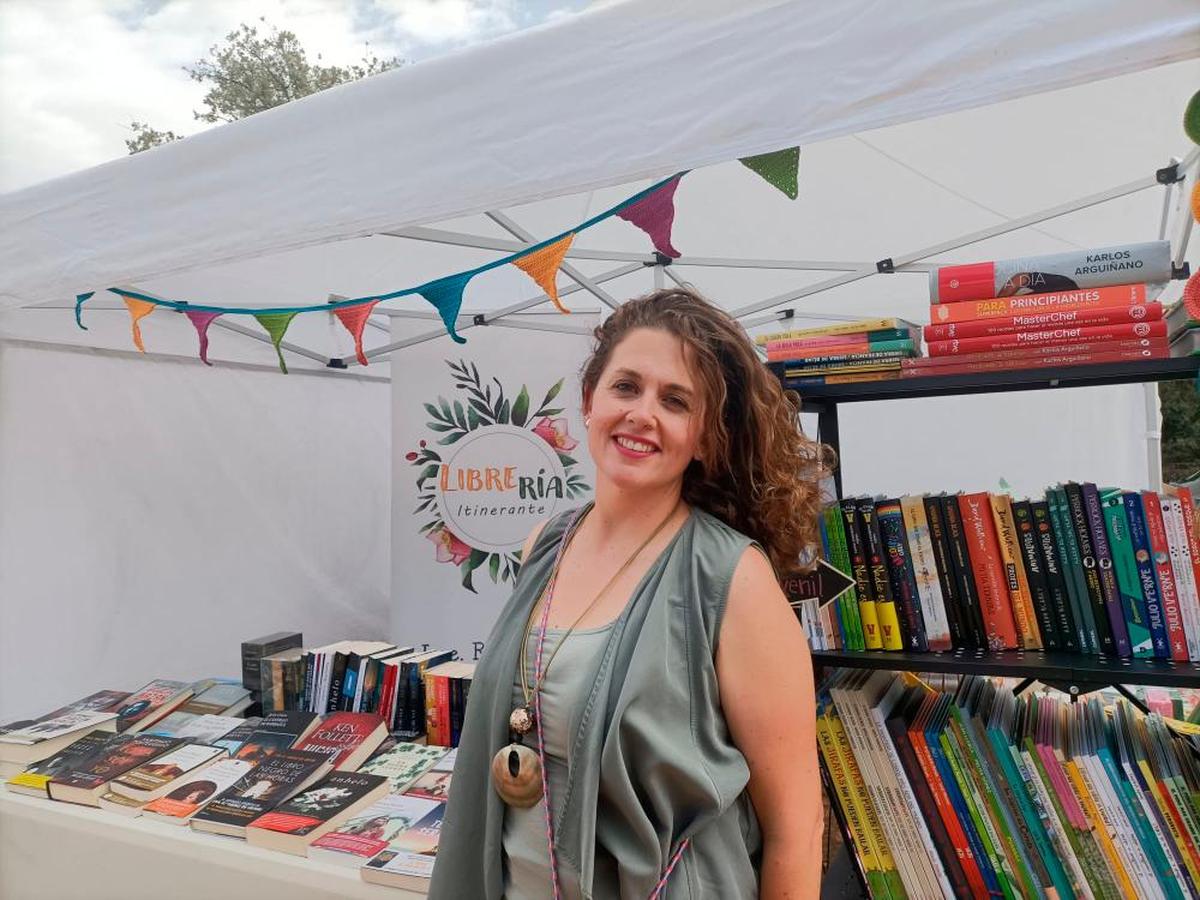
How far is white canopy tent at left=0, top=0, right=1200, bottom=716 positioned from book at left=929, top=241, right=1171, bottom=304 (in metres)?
0.27

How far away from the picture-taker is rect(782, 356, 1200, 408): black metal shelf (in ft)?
3.87

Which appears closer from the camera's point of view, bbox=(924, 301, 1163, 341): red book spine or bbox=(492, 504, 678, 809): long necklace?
bbox=(492, 504, 678, 809): long necklace

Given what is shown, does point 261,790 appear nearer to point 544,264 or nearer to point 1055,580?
point 544,264

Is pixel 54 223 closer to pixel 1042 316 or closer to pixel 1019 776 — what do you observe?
pixel 1042 316

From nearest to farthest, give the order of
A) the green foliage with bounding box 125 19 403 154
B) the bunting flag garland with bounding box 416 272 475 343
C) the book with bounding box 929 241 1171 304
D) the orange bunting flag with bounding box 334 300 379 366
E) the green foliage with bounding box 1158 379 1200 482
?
the book with bounding box 929 241 1171 304 < the bunting flag garland with bounding box 416 272 475 343 < the orange bunting flag with bounding box 334 300 379 366 < the green foliage with bounding box 1158 379 1200 482 < the green foliage with bounding box 125 19 403 154

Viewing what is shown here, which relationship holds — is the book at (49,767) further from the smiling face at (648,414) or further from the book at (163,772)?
the smiling face at (648,414)

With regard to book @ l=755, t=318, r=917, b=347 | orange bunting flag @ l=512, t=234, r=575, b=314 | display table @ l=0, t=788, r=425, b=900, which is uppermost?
orange bunting flag @ l=512, t=234, r=575, b=314

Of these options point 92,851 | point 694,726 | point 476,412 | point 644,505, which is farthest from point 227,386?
point 694,726

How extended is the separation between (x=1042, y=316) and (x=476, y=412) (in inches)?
107

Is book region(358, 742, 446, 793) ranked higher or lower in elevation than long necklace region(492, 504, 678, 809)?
lower

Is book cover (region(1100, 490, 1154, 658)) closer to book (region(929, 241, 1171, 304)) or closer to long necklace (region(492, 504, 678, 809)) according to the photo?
book (region(929, 241, 1171, 304))

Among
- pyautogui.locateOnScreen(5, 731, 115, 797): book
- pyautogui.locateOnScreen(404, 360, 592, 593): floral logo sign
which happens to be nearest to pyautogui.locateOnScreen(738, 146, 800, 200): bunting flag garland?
pyautogui.locateOnScreen(5, 731, 115, 797): book

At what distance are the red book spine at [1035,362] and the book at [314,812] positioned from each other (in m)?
1.36

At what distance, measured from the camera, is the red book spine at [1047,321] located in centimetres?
118
